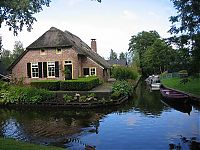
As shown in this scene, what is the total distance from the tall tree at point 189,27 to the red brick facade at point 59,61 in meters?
21.5

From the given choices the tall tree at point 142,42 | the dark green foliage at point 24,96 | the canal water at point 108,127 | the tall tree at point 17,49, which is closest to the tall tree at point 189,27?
the canal water at point 108,127

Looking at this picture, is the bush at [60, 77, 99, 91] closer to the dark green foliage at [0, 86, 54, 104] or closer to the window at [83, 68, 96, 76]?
the dark green foliage at [0, 86, 54, 104]

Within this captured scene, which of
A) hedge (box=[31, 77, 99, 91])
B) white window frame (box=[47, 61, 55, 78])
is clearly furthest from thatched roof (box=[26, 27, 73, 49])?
hedge (box=[31, 77, 99, 91])

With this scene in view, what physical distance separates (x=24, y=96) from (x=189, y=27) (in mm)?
16021

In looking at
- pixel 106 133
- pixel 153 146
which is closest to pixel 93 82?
pixel 106 133

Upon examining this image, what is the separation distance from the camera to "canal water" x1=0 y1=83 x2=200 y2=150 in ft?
48.0

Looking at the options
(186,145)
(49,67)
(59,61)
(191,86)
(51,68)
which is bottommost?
(186,145)

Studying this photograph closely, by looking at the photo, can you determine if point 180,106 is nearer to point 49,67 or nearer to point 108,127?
point 108,127

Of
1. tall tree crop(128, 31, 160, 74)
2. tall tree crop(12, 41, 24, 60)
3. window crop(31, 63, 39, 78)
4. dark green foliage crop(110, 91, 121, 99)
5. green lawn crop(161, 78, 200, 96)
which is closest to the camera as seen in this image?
dark green foliage crop(110, 91, 121, 99)

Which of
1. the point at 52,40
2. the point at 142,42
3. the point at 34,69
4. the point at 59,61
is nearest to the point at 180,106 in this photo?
the point at 59,61

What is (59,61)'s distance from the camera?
4238 centimetres

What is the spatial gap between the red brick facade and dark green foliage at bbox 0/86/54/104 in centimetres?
1326

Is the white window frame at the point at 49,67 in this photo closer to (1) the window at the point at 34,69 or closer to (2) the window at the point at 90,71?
(1) the window at the point at 34,69

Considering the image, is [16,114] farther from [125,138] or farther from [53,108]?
[125,138]
